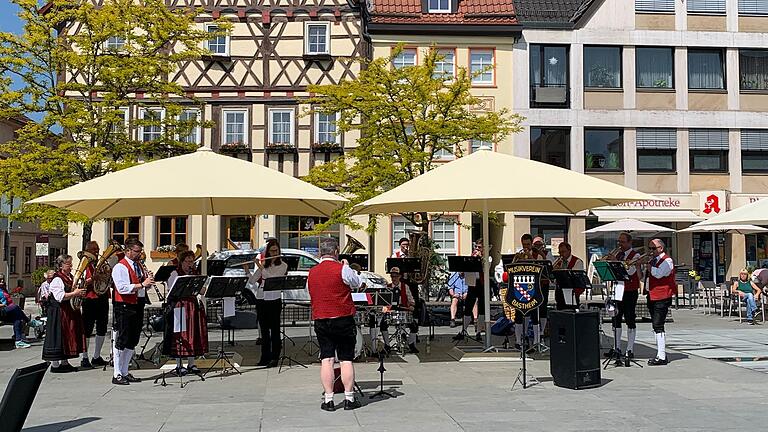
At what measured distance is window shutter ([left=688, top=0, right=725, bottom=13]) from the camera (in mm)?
31656

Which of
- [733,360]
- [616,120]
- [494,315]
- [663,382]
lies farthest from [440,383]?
[616,120]

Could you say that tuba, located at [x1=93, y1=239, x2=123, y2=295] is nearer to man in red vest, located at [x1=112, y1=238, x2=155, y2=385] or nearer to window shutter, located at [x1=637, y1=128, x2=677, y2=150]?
man in red vest, located at [x1=112, y1=238, x2=155, y2=385]

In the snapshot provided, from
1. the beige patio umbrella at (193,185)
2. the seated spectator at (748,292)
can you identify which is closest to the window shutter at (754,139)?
the seated spectator at (748,292)

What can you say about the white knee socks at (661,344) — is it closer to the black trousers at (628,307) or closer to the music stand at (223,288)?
the black trousers at (628,307)

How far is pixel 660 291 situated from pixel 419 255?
524 cm

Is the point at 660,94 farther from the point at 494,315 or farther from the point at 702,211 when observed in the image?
the point at 494,315

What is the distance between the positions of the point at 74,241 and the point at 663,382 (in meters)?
24.7

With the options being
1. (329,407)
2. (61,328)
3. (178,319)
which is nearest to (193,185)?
(178,319)

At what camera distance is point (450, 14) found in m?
31.0

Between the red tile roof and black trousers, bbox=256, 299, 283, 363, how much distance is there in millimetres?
19697

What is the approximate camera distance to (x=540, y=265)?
1088 centimetres

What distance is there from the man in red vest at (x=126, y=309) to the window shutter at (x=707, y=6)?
26825 millimetres

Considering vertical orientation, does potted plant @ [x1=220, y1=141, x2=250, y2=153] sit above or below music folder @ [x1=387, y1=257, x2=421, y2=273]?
above

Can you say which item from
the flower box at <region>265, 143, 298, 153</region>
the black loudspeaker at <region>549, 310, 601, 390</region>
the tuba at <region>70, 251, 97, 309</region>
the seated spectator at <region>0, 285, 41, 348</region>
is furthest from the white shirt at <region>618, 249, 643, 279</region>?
the flower box at <region>265, 143, 298, 153</region>
